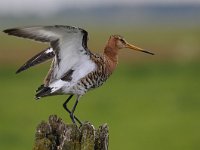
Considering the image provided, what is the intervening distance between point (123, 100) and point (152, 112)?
2.10m

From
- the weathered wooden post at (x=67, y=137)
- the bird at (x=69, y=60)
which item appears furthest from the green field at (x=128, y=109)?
the weathered wooden post at (x=67, y=137)

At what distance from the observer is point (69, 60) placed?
9.16 m

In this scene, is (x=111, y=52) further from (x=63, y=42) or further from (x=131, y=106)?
(x=131, y=106)

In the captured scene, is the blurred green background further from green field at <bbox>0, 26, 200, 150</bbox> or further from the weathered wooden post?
the weathered wooden post

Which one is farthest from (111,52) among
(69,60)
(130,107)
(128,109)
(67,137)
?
(130,107)

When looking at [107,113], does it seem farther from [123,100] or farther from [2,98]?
[2,98]

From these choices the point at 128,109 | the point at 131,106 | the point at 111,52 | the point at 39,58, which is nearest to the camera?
the point at 39,58

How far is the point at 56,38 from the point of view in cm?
872

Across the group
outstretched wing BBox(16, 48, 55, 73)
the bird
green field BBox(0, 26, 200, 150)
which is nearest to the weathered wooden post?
the bird

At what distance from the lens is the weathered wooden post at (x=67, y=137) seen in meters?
6.54

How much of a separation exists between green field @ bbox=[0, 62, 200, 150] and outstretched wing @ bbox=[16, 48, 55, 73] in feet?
30.5

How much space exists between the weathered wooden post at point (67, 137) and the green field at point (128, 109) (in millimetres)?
11629

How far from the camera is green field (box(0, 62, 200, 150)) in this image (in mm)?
20141

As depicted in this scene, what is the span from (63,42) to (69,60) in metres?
0.36
